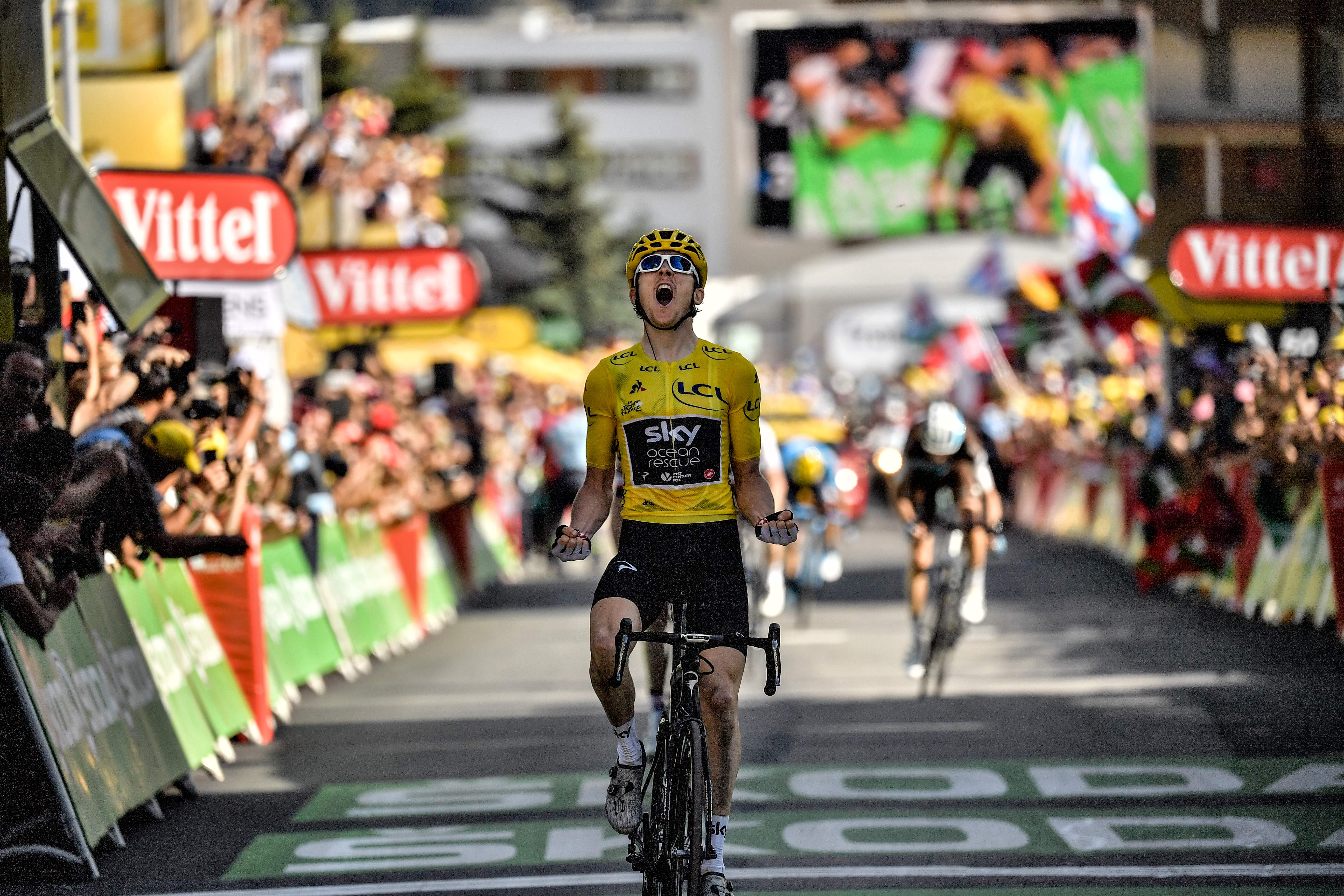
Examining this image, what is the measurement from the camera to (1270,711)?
40.8ft

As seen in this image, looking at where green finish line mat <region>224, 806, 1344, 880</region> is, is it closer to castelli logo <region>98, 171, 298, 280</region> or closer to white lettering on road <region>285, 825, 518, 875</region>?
white lettering on road <region>285, 825, 518, 875</region>

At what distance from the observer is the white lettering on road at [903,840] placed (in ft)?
28.9

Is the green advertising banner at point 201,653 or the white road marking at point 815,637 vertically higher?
the green advertising banner at point 201,653

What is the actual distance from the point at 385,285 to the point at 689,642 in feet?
50.6

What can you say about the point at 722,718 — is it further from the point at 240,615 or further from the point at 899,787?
the point at 240,615

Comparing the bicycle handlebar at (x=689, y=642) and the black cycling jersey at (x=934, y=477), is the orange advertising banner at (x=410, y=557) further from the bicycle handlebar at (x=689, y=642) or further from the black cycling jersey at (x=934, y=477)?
the bicycle handlebar at (x=689, y=642)

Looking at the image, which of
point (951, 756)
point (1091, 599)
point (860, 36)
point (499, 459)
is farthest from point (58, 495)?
point (860, 36)

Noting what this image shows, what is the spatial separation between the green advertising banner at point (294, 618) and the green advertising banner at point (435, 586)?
480 centimetres

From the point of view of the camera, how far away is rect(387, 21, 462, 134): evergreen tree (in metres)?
62.7

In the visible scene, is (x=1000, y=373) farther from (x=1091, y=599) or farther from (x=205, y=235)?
(x=205, y=235)

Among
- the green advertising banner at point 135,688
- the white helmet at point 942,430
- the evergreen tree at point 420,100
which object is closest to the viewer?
the green advertising banner at point 135,688

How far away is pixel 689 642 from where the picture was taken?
23.5 ft

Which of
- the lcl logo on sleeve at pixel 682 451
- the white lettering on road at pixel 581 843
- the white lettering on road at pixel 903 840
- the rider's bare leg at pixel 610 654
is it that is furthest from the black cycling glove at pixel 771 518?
the white lettering on road at pixel 903 840

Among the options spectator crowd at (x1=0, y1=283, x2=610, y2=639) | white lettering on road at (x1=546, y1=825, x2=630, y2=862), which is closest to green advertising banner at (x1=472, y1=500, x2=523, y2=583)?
spectator crowd at (x1=0, y1=283, x2=610, y2=639)
